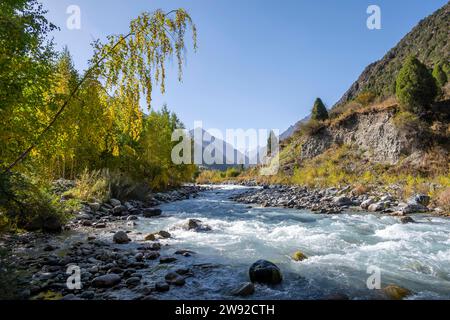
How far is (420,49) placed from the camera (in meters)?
56.5

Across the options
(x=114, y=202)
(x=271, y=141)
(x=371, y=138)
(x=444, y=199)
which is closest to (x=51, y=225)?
(x=114, y=202)

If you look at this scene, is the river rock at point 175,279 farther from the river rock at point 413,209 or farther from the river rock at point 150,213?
the river rock at point 413,209

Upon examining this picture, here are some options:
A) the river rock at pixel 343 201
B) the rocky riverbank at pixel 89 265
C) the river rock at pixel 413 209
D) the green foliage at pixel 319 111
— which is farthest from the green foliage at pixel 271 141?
the rocky riverbank at pixel 89 265

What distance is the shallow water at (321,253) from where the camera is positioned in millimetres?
4762

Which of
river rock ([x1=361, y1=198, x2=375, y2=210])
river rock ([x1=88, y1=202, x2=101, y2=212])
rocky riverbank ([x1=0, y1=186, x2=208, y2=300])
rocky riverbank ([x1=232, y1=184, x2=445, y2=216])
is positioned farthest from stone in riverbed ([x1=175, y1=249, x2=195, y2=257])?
river rock ([x1=361, y1=198, x2=375, y2=210])

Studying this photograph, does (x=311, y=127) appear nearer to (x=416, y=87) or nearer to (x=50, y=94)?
(x=416, y=87)

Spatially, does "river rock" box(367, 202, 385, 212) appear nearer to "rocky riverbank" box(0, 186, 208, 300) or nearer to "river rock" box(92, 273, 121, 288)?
"rocky riverbank" box(0, 186, 208, 300)

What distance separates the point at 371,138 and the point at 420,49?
43.4 metres

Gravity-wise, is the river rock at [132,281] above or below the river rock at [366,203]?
below

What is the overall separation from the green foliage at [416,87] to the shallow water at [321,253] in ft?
46.9

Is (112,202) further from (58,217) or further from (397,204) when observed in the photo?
(397,204)

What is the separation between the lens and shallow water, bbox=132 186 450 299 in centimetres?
476

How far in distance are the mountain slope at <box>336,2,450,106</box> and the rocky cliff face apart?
1986 cm
